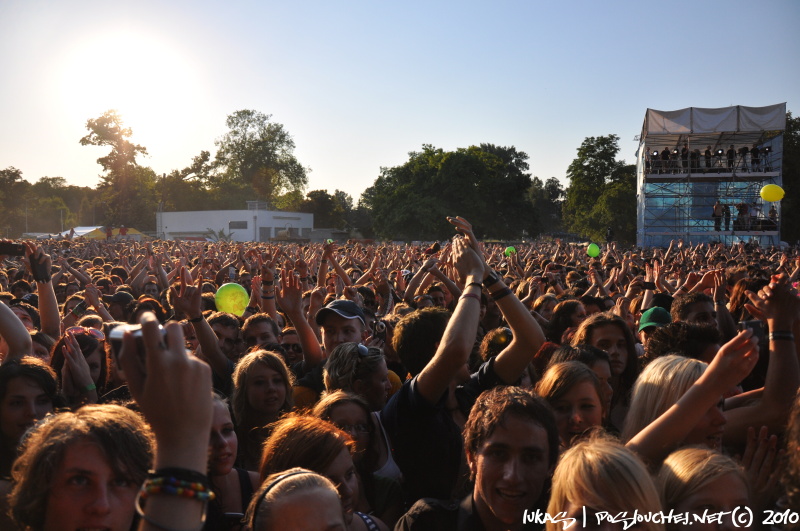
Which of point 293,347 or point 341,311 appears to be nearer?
point 341,311

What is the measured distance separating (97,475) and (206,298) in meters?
5.94

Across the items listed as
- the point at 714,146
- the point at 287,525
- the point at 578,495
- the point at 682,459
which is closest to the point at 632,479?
the point at 578,495

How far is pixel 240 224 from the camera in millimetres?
72938

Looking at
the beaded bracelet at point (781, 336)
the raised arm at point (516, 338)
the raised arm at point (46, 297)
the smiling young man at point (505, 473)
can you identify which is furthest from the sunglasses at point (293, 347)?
the beaded bracelet at point (781, 336)

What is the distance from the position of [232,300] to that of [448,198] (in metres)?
49.9

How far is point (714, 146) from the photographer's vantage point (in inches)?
1372

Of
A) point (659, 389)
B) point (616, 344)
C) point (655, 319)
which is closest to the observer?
point (659, 389)

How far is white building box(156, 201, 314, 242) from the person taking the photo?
2854 inches

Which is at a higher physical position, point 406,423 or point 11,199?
point 11,199

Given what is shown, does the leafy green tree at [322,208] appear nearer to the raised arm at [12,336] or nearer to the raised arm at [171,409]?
the raised arm at [12,336]

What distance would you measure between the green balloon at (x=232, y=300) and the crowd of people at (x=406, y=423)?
185 centimetres

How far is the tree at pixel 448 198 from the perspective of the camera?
5547 centimetres

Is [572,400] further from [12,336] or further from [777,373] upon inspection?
[12,336]

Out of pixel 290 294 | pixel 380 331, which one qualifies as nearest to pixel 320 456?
pixel 290 294
